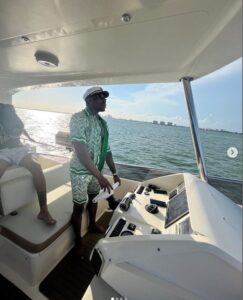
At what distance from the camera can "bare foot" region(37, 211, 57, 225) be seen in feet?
4.42

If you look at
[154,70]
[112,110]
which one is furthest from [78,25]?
[154,70]

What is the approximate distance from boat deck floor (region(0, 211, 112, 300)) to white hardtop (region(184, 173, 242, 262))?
93 centimetres

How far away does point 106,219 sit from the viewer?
195 cm

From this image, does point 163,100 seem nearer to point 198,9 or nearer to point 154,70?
point 154,70

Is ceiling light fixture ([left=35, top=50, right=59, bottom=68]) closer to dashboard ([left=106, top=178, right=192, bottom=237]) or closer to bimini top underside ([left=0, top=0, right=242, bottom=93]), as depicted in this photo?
bimini top underside ([left=0, top=0, right=242, bottom=93])

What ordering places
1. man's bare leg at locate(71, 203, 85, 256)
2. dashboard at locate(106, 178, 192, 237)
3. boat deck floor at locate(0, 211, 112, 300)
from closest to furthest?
dashboard at locate(106, 178, 192, 237), boat deck floor at locate(0, 211, 112, 300), man's bare leg at locate(71, 203, 85, 256)

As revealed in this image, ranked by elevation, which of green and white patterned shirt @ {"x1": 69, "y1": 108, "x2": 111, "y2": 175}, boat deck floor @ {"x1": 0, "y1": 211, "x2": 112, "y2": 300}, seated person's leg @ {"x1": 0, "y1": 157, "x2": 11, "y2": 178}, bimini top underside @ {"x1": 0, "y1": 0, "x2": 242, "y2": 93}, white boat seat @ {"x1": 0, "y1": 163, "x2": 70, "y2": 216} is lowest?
boat deck floor @ {"x1": 0, "y1": 211, "x2": 112, "y2": 300}

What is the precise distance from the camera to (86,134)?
1.26m

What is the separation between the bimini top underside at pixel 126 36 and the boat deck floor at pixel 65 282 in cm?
153

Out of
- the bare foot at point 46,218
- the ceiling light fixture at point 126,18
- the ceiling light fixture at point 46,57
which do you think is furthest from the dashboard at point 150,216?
the ceiling light fixture at point 46,57

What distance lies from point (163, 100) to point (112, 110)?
0.59 meters

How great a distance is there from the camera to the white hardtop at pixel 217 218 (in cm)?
60

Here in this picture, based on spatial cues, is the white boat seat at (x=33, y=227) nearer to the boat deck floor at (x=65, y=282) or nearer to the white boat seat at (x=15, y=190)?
the white boat seat at (x=15, y=190)

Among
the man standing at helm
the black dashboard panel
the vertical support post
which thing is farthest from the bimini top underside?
the black dashboard panel
